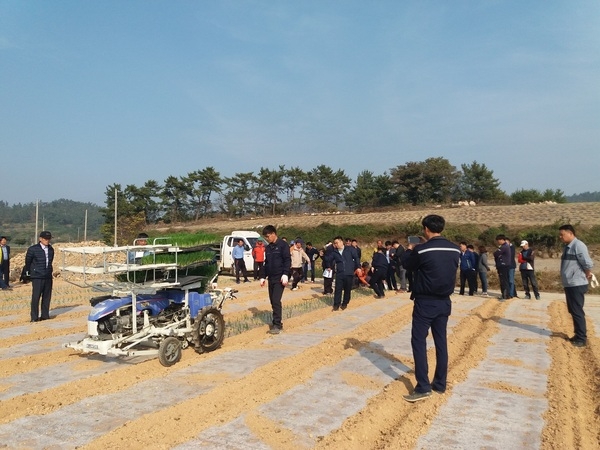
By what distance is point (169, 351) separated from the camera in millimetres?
5809

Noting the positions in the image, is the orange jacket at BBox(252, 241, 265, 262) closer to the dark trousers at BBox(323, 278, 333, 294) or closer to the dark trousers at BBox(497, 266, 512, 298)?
the dark trousers at BBox(323, 278, 333, 294)

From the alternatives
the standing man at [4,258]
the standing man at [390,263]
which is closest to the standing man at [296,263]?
the standing man at [390,263]

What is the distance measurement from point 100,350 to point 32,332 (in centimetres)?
354

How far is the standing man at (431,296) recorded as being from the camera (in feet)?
15.3

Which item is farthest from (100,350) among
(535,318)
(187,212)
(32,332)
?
(187,212)

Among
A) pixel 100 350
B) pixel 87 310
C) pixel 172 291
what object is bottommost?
pixel 87 310

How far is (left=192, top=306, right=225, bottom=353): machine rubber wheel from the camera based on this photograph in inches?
243

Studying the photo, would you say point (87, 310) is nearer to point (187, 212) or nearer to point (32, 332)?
point (32, 332)

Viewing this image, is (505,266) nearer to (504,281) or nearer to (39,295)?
(504,281)

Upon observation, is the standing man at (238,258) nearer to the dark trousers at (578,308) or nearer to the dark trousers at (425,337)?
the dark trousers at (578,308)

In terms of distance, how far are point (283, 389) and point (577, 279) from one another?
5123mm

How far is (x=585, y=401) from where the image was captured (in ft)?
15.1

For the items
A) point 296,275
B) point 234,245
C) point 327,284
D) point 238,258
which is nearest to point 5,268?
point 238,258

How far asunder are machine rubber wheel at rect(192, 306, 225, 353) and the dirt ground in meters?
0.14
